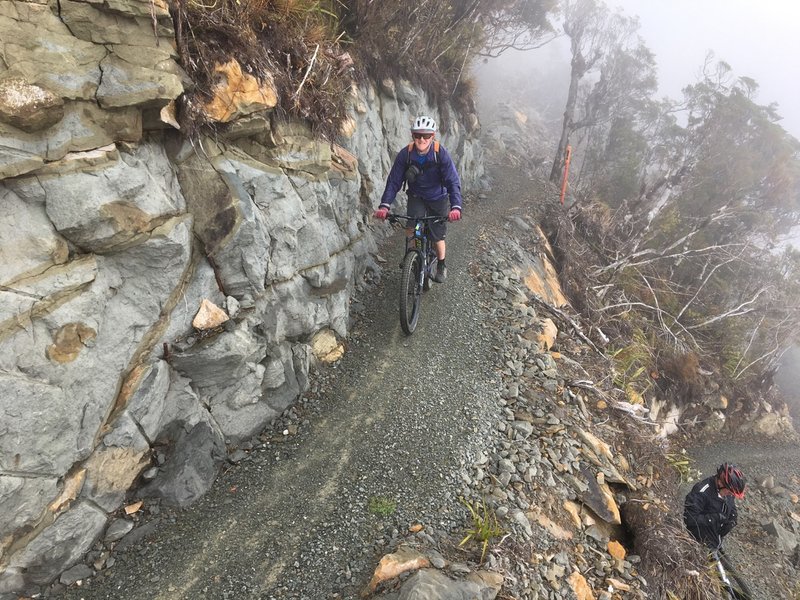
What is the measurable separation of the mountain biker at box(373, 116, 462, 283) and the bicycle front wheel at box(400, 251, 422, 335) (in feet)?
1.65

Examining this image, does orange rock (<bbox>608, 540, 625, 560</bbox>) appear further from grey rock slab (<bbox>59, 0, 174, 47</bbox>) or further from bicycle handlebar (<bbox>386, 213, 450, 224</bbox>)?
grey rock slab (<bbox>59, 0, 174, 47</bbox>)

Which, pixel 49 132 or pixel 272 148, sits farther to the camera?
pixel 272 148

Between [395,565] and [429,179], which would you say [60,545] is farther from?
[429,179]

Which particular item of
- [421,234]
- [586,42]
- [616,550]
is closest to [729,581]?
[616,550]

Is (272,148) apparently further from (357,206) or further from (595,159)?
(595,159)

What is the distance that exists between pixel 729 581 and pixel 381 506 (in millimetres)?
5973

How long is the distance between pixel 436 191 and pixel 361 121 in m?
2.65

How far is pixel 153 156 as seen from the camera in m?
4.29

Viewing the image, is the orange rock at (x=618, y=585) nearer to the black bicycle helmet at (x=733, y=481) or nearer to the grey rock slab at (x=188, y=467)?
the black bicycle helmet at (x=733, y=481)

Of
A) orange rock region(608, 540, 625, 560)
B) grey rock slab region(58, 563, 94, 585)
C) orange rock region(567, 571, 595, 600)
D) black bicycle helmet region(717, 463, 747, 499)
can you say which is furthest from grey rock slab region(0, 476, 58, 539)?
black bicycle helmet region(717, 463, 747, 499)

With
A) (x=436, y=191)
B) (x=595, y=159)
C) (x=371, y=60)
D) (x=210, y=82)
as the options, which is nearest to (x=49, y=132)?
(x=210, y=82)

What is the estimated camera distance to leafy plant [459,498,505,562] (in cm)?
424

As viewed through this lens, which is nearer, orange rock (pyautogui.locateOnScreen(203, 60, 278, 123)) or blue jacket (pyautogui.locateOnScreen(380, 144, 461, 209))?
orange rock (pyautogui.locateOnScreen(203, 60, 278, 123))

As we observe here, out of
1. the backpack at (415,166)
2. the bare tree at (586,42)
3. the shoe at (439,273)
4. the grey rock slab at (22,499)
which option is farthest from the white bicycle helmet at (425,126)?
the bare tree at (586,42)
